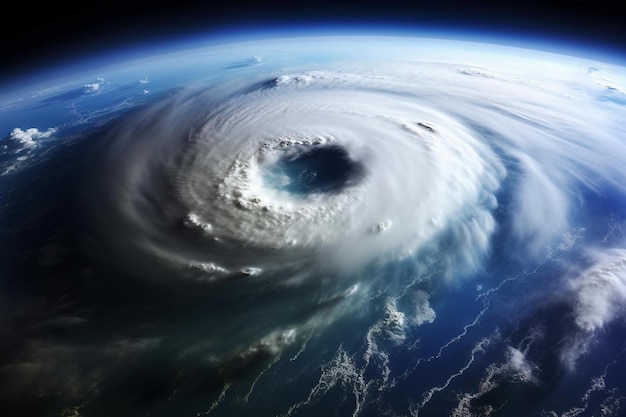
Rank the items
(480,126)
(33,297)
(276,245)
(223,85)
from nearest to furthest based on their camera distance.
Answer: (33,297)
(276,245)
(480,126)
(223,85)

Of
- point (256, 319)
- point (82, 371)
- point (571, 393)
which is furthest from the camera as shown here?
point (256, 319)

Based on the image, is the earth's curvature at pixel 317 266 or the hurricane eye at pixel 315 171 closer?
the earth's curvature at pixel 317 266

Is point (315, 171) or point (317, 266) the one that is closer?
point (317, 266)

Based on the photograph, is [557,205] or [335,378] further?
[557,205]

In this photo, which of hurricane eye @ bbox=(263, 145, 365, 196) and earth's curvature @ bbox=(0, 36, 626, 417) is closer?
earth's curvature @ bbox=(0, 36, 626, 417)

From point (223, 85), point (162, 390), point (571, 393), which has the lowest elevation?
point (571, 393)

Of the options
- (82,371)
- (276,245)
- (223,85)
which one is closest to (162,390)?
(82,371)

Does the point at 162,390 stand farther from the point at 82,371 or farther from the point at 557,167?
the point at 557,167

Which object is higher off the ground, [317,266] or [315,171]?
[315,171]
